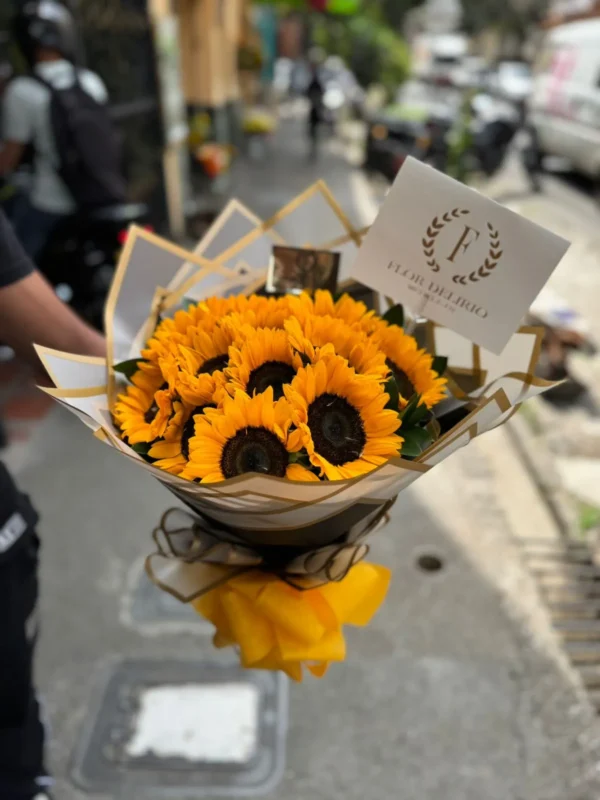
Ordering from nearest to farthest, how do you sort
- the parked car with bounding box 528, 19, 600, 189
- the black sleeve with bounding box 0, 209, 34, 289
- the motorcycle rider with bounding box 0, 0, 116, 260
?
the black sleeve with bounding box 0, 209, 34, 289
the motorcycle rider with bounding box 0, 0, 116, 260
the parked car with bounding box 528, 19, 600, 189

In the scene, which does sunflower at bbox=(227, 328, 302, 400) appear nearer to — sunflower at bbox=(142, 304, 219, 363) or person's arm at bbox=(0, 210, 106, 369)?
sunflower at bbox=(142, 304, 219, 363)

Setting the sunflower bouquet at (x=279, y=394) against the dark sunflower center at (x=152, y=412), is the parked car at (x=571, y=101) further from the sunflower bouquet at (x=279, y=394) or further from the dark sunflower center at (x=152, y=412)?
the dark sunflower center at (x=152, y=412)

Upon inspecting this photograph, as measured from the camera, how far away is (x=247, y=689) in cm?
204

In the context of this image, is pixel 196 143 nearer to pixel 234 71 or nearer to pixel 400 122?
pixel 234 71

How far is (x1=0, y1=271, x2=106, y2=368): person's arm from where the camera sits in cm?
118

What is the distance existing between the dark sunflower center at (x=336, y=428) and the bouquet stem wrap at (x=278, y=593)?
0.48 feet

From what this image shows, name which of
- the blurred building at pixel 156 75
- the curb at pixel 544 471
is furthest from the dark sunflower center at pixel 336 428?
the blurred building at pixel 156 75

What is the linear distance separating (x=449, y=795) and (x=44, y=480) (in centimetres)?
227

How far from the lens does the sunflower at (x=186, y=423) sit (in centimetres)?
83

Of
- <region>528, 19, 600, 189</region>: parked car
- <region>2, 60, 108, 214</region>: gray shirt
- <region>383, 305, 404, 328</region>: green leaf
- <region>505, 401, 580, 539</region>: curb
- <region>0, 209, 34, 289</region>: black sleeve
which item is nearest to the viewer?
<region>383, 305, 404, 328</region>: green leaf

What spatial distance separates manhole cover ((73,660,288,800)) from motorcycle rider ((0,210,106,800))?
0.26m

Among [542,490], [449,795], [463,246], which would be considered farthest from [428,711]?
[463,246]

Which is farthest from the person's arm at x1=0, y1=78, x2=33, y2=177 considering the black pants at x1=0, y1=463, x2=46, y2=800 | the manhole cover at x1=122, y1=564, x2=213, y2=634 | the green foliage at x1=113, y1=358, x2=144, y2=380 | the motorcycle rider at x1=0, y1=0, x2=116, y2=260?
the green foliage at x1=113, y1=358, x2=144, y2=380

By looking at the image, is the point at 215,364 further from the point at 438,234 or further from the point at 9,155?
the point at 9,155
